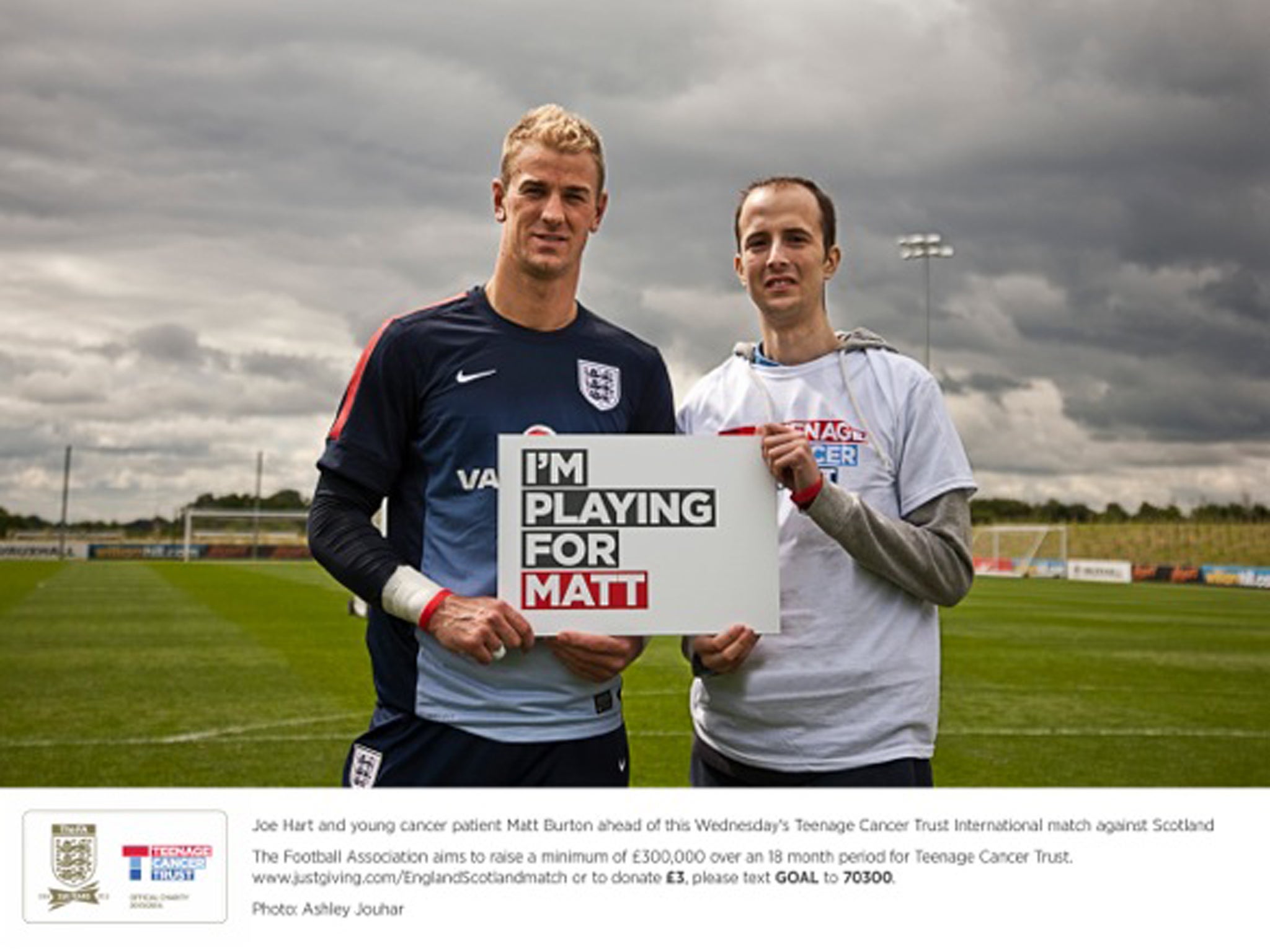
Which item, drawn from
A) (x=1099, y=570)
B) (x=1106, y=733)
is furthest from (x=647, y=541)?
(x=1099, y=570)

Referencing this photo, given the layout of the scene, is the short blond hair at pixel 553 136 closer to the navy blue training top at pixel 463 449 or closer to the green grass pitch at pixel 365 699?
the navy blue training top at pixel 463 449

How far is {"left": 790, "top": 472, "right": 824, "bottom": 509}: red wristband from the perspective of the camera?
1.40 metres

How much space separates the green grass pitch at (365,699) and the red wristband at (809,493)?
8.31ft

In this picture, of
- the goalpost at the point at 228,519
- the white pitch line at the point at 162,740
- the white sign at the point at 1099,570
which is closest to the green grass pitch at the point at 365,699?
the white pitch line at the point at 162,740

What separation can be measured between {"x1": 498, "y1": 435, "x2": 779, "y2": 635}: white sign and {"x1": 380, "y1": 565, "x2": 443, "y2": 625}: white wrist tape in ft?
0.32

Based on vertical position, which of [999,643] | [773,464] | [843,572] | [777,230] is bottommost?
[999,643]

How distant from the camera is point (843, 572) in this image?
59.0 inches

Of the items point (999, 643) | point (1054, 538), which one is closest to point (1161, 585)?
point (1054, 538)

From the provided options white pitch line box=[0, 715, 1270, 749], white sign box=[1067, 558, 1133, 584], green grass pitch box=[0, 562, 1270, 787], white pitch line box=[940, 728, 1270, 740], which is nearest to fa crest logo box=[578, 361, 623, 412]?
green grass pitch box=[0, 562, 1270, 787]

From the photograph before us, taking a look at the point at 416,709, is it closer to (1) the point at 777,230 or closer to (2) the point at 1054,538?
(1) the point at 777,230
